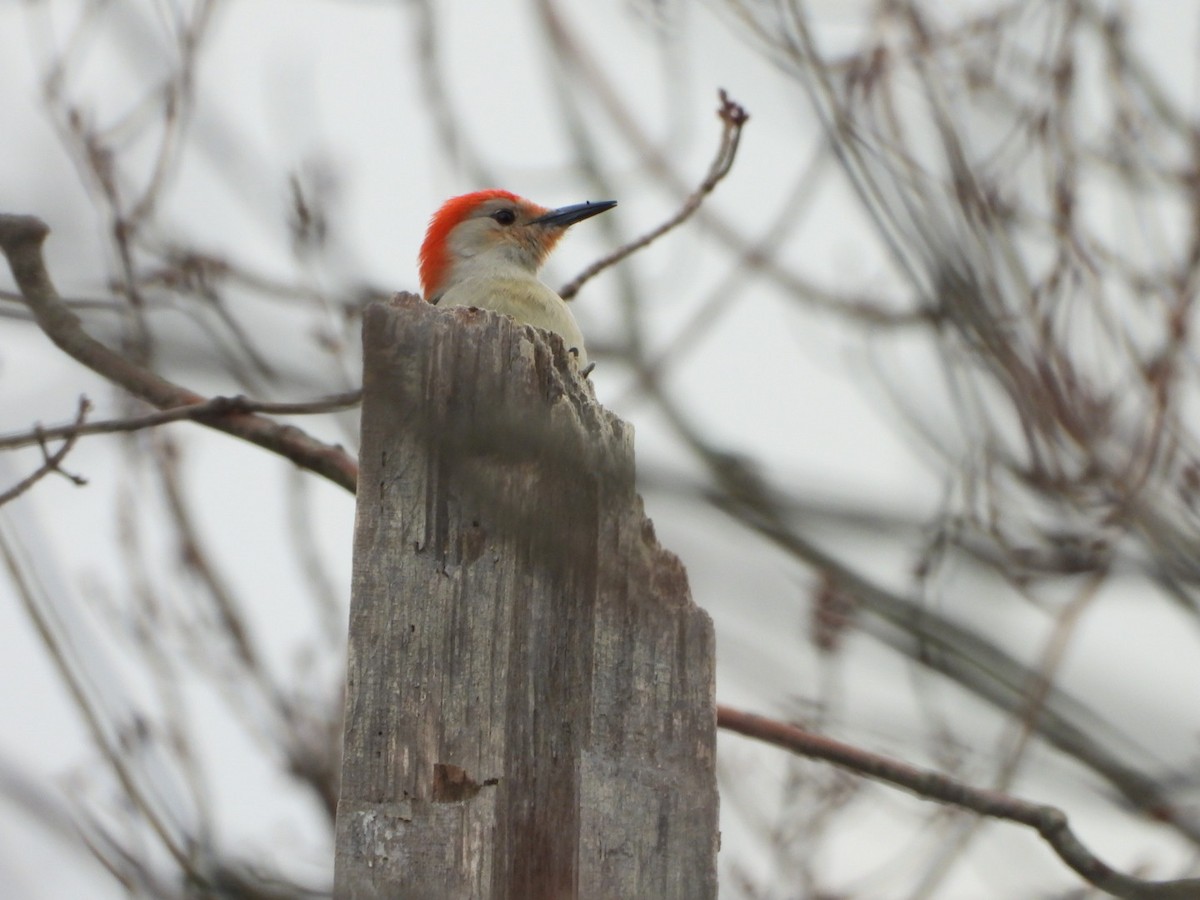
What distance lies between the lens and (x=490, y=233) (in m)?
5.70

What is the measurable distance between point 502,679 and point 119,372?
1.47 m

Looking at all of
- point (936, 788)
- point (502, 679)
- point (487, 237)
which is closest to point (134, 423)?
point (502, 679)

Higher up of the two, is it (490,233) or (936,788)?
(490,233)

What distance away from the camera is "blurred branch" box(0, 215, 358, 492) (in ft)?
10.3

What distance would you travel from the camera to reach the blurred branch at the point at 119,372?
123 inches

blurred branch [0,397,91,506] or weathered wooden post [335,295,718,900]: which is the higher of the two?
blurred branch [0,397,91,506]

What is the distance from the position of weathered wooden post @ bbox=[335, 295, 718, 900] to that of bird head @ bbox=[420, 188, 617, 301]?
120 inches

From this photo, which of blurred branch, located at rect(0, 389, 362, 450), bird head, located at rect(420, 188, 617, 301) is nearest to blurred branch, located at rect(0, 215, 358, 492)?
blurred branch, located at rect(0, 389, 362, 450)

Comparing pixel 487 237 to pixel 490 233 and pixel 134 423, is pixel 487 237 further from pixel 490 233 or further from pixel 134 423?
pixel 134 423

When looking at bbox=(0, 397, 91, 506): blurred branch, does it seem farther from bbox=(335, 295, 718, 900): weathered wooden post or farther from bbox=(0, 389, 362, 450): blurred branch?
bbox=(335, 295, 718, 900): weathered wooden post

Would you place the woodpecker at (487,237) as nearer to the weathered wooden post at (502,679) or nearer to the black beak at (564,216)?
the black beak at (564,216)

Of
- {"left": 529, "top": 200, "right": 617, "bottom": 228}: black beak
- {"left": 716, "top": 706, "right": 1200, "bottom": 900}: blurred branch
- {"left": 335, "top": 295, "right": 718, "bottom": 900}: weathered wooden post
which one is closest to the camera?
{"left": 335, "top": 295, "right": 718, "bottom": 900}: weathered wooden post

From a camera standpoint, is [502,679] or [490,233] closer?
[502,679]

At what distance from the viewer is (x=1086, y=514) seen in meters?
2.67
